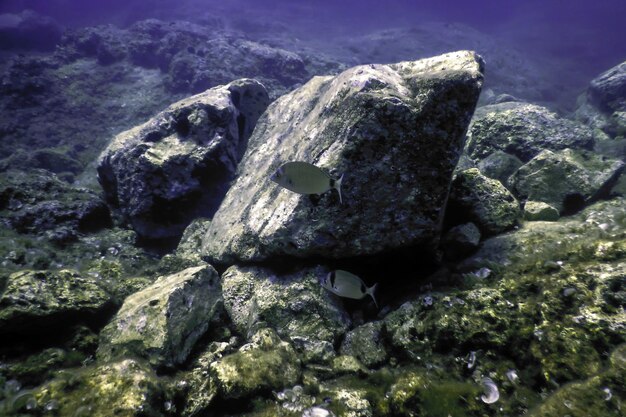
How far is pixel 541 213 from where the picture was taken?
3.99m

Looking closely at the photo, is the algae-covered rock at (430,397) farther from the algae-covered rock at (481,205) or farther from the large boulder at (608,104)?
the large boulder at (608,104)

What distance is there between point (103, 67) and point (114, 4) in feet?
118

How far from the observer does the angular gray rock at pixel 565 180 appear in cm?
438

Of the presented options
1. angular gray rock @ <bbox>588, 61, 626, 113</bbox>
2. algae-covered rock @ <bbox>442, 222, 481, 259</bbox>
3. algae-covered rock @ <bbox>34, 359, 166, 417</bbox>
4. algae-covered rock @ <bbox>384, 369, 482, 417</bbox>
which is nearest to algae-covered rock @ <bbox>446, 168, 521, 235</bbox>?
algae-covered rock @ <bbox>442, 222, 481, 259</bbox>

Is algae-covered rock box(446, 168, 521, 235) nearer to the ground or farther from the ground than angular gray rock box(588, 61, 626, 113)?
nearer to the ground

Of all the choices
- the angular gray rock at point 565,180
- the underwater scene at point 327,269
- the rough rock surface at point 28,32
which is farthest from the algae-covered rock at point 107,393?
the rough rock surface at point 28,32

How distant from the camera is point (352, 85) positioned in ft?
10.8

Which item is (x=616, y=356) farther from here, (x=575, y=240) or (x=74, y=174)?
(x=74, y=174)

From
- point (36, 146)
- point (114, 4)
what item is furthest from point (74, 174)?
point (114, 4)

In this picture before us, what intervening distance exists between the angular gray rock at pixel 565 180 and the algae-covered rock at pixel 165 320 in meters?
4.56

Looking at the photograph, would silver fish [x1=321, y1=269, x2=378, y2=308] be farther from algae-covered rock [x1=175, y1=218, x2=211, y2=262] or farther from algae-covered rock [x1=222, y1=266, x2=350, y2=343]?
algae-covered rock [x1=175, y1=218, x2=211, y2=262]

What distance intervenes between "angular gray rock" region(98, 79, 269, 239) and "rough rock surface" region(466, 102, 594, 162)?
5.23m

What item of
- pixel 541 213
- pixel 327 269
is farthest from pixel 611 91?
pixel 327 269

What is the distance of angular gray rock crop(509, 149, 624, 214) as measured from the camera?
4.38m
